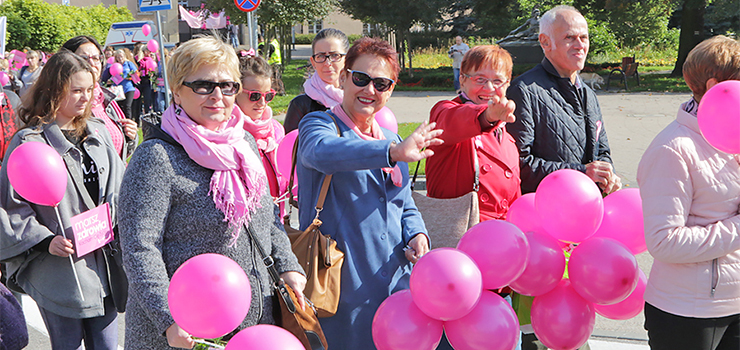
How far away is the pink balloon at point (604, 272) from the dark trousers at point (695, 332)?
0.56 ft

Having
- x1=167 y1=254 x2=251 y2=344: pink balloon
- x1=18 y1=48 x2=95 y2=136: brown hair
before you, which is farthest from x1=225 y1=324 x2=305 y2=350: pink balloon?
x1=18 y1=48 x2=95 y2=136: brown hair

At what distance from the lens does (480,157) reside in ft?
10.5

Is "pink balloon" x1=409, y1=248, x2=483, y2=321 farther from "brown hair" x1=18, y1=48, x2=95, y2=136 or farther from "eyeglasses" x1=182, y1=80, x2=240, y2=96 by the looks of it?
"brown hair" x1=18, y1=48, x2=95, y2=136

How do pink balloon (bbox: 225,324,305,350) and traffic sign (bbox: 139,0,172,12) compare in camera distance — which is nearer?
pink balloon (bbox: 225,324,305,350)

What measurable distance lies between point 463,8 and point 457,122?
25.8m

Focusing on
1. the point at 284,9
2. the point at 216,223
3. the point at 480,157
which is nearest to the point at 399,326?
the point at 216,223

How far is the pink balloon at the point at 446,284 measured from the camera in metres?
2.44

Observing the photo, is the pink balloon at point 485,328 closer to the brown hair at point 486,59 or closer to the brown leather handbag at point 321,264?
the brown leather handbag at point 321,264

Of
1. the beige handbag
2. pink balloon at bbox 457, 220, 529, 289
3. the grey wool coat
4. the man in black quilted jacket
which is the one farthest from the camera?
the man in black quilted jacket

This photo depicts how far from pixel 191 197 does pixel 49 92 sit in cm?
145

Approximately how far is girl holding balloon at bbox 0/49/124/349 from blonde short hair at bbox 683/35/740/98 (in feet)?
9.28

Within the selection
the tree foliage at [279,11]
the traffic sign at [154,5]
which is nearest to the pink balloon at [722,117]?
the traffic sign at [154,5]

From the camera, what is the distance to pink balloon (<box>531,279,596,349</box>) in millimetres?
2746

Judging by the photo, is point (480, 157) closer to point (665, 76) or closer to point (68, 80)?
point (68, 80)
